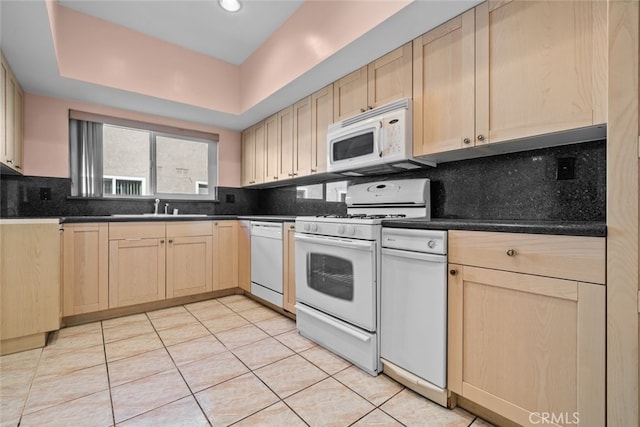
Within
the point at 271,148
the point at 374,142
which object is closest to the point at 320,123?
the point at 374,142

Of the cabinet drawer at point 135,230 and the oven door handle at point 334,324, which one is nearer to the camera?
the oven door handle at point 334,324

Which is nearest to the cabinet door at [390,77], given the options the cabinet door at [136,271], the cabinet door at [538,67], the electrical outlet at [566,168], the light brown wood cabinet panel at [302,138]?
the cabinet door at [538,67]

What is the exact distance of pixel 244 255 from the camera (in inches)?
→ 129

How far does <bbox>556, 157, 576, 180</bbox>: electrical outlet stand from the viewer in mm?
1523

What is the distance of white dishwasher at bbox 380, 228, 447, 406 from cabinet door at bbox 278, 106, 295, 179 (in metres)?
1.67

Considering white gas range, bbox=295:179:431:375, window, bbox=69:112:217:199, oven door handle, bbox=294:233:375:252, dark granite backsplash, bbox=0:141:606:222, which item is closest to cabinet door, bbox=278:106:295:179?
dark granite backsplash, bbox=0:141:606:222

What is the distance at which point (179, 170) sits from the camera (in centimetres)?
367

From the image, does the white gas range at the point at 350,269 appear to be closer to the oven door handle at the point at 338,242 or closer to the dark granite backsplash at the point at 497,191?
the oven door handle at the point at 338,242

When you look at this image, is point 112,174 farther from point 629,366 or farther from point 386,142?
point 629,366

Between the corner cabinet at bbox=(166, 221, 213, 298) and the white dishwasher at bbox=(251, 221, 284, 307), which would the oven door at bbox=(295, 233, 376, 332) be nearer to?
the white dishwasher at bbox=(251, 221, 284, 307)

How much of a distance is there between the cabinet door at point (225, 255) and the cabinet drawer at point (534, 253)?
2.53 metres

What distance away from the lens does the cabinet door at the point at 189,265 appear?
2.95 m

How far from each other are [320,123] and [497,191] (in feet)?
5.05

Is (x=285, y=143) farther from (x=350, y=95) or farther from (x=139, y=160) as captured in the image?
(x=139, y=160)
